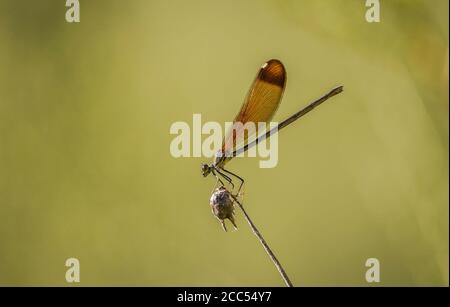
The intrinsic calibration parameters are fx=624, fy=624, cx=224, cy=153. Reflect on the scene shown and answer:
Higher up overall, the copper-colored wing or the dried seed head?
the copper-colored wing

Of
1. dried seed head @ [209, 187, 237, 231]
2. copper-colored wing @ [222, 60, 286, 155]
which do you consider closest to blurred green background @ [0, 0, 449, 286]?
copper-colored wing @ [222, 60, 286, 155]

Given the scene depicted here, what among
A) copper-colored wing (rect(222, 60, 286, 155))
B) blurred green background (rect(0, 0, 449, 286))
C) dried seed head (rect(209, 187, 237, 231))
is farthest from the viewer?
blurred green background (rect(0, 0, 449, 286))

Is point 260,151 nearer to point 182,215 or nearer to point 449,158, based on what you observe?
point 182,215

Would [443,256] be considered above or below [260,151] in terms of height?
below

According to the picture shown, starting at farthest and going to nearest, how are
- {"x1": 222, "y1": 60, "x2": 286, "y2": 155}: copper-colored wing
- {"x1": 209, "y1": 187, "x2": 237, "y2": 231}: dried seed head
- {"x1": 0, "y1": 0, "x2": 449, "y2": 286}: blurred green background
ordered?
{"x1": 0, "y1": 0, "x2": 449, "y2": 286}: blurred green background
{"x1": 222, "y1": 60, "x2": 286, "y2": 155}: copper-colored wing
{"x1": 209, "y1": 187, "x2": 237, "y2": 231}: dried seed head

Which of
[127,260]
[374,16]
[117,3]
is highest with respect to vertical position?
[117,3]

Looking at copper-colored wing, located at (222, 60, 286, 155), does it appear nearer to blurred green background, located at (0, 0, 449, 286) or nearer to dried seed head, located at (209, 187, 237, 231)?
blurred green background, located at (0, 0, 449, 286)

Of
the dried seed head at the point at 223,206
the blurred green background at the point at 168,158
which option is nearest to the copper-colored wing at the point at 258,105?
the blurred green background at the point at 168,158
